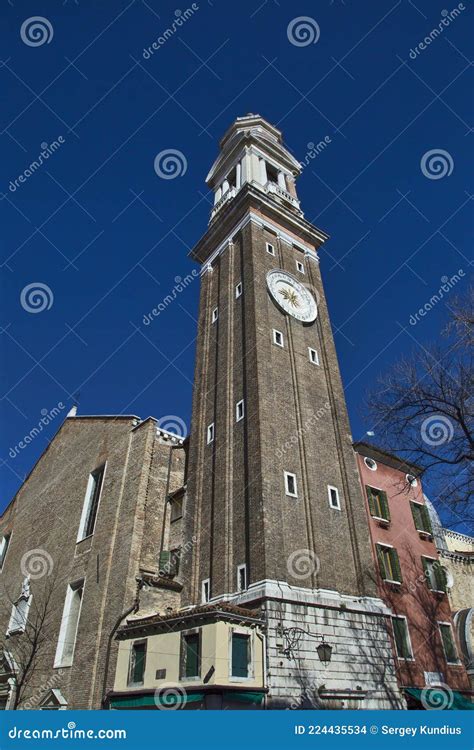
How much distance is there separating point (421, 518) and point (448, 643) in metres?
5.73

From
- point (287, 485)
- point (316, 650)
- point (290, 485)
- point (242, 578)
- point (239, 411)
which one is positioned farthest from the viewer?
point (239, 411)

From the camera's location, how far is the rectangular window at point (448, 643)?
2209cm

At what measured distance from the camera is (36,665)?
23.6 metres

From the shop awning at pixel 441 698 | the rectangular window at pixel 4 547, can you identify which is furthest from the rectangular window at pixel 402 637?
the rectangular window at pixel 4 547

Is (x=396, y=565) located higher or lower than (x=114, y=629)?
higher

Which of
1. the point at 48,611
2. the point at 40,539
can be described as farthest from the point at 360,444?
the point at 40,539

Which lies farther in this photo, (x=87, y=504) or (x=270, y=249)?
(x=270, y=249)

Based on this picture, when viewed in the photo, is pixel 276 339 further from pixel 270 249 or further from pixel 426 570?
pixel 426 570

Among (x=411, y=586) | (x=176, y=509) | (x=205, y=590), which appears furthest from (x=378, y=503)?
(x=176, y=509)

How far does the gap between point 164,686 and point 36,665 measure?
11.3 m

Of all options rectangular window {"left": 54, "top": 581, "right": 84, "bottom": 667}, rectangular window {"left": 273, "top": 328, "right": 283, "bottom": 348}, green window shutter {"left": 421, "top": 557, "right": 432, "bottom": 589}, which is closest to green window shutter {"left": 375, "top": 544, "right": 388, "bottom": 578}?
green window shutter {"left": 421, "top": 557, "right": 432, "bottom": 589}

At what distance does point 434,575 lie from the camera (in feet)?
79.0

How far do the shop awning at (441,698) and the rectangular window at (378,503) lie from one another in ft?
22.5

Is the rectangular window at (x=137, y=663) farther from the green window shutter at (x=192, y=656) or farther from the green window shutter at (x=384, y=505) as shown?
the green window shutter at (x=384, y=505)
